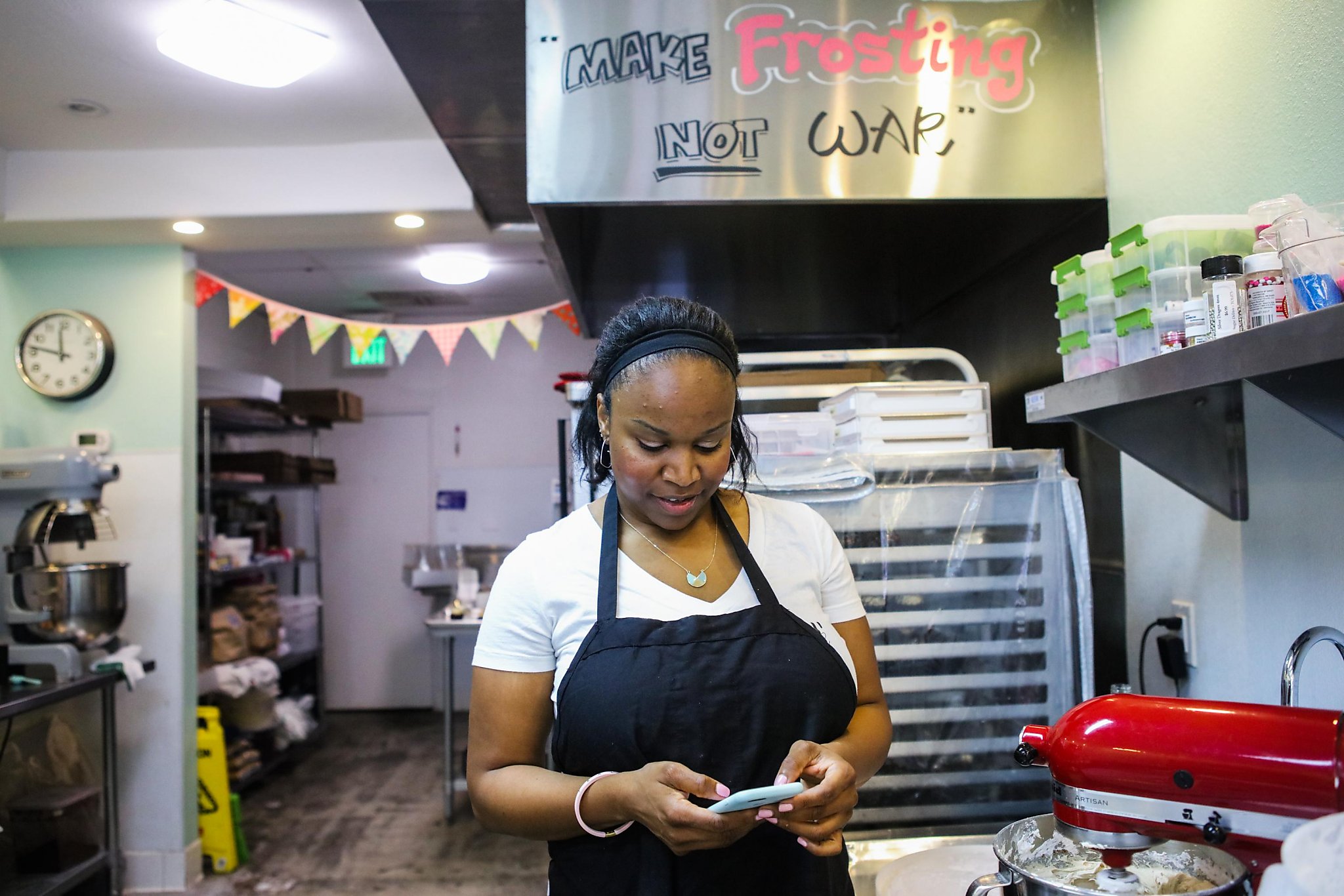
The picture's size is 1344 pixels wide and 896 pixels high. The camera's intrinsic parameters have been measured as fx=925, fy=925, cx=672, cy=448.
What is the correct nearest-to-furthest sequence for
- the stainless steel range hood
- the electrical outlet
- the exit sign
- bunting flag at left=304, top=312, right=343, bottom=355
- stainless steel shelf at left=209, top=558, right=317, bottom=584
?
the electrical outlet, the stainless steel range hood, bunting flag at left=304, top=312, right=343, bottom=355, stainless steel shelf at left=209, top=558, right=317, bottom=584, the exit sign

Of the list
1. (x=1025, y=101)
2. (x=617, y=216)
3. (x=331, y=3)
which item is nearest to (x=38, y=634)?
(x=331, y=3)

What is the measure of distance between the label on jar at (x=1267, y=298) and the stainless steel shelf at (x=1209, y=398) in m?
0.08

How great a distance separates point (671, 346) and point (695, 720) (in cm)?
50

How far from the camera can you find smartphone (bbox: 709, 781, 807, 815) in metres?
1.03

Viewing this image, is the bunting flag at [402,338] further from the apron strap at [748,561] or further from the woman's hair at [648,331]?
the apron strap at [748,561]

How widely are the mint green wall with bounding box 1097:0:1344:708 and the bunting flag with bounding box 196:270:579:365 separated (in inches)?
107

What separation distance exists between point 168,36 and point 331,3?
41cm

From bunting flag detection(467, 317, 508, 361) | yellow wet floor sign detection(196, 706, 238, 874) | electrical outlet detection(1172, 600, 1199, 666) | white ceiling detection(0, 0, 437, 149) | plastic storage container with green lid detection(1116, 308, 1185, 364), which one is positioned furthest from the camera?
bunting flag detection(467, 317, 508, 361)

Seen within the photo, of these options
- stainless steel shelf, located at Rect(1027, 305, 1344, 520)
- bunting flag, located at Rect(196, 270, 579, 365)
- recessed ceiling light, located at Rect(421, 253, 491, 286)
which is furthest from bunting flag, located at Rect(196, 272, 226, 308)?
stainless steel shelf, located at Rect(1027, 305, 1344, 520)

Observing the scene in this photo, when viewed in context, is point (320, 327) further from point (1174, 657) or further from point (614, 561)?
point (1174, 657)

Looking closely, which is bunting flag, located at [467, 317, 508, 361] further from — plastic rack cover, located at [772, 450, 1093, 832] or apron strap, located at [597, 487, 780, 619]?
apron strap, located at [597, 487, 780, 619]

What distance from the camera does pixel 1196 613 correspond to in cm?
161

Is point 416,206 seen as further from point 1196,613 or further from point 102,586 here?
point 1196,613

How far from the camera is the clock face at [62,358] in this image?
3.83 meters
